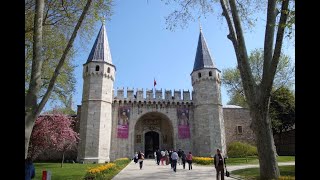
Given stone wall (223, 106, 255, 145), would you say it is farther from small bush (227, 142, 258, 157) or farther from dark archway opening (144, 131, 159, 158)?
dark archway opening (144, 131, 159, 158)

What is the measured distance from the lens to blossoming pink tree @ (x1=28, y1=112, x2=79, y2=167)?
23641 millimetres

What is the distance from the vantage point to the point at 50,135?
80.0 ft

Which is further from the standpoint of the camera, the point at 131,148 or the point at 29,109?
the point at 131,148

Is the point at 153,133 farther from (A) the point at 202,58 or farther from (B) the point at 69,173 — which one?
(B) the point at 69,173

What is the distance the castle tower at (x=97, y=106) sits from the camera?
28609mm

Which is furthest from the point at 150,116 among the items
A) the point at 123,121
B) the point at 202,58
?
the point at 202,58

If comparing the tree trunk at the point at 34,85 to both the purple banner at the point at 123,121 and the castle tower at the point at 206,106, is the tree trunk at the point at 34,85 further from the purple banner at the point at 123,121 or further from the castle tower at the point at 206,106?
the castle tower at the point at 206,106

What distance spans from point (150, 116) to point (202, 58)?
31.4 feet

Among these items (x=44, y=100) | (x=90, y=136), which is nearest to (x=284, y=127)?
(x=90, y=136)

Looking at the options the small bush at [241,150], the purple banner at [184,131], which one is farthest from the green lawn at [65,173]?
the small bush at [241,150]
